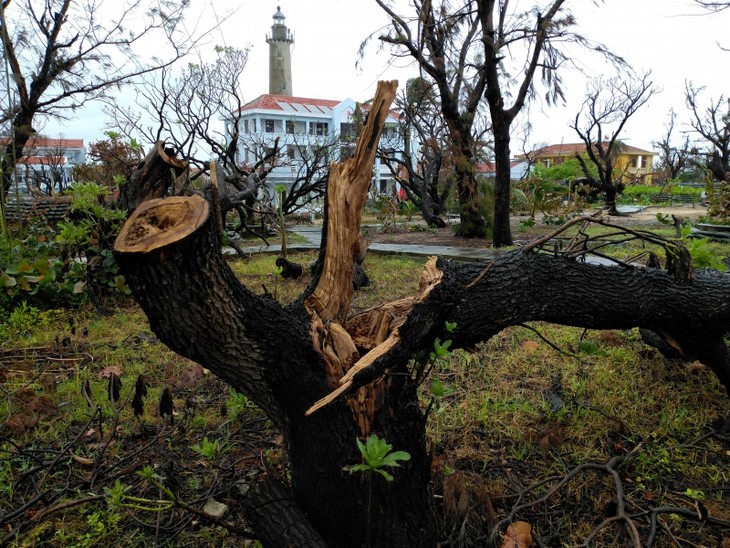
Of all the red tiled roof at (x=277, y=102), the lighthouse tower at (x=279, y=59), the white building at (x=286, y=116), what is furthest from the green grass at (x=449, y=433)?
the lighthouse tower at (x=279, y=59)

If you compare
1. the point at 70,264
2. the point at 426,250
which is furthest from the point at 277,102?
the point at 70,264

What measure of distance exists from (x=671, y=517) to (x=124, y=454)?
2.39 m

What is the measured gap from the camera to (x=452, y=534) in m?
1.77

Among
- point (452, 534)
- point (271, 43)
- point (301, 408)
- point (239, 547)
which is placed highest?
point (271, 43)

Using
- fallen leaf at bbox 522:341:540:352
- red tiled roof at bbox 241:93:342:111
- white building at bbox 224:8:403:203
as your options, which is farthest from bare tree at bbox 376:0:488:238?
red tiled roof at bbox 241:93:342:111

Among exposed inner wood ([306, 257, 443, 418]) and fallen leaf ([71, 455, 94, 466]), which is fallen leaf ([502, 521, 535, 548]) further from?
fallen leaf ([71, 455, 94, 466])

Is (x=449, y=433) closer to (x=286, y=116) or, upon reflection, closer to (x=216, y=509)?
(x=216, y=509)

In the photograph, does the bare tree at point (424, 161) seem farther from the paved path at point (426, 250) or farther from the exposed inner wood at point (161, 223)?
the exposed inner wood at point (161, 223)

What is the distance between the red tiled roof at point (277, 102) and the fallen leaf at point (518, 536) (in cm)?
3113

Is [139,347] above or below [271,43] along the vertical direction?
below

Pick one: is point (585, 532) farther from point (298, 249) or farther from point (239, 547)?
point (298, 249)

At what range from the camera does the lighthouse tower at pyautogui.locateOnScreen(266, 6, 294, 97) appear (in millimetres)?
45562

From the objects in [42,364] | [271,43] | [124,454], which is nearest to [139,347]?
[42,364]

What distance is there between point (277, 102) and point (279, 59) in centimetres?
1304
